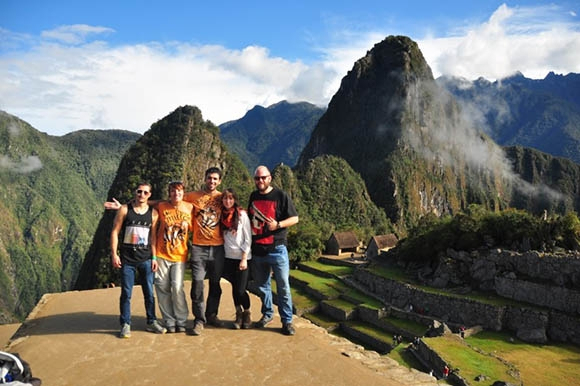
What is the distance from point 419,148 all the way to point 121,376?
9541cm

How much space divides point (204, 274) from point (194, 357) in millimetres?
1372

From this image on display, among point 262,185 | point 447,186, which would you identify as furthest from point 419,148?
point 262,185

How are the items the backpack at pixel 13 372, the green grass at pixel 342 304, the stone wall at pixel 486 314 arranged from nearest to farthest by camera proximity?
the backpack at pixel 13 372 < the stone wall at pixel 486 314 < the green grass at pixel 342 304

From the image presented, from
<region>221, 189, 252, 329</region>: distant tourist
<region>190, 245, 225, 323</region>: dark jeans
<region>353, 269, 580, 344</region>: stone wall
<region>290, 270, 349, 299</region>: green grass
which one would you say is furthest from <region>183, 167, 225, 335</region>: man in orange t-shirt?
<region>290, 270, 349, 299</region>: green grass

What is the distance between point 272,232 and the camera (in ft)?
20.4

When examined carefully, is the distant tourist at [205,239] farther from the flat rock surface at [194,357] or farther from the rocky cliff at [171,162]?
the rocky cliff at [171,162]

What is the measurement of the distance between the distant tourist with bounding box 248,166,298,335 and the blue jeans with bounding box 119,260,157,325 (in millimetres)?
1525

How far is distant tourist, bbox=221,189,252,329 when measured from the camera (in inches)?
244

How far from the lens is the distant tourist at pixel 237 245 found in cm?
619

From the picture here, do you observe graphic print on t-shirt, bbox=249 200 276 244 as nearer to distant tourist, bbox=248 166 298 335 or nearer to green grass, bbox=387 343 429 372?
distant tourist, bbox=248 166 298 335

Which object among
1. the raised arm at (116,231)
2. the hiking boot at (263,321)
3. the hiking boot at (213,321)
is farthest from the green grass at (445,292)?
the raised arm at (116,231)

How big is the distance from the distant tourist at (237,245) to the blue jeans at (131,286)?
1137 mm

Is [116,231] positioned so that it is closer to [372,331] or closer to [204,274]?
[204,274]

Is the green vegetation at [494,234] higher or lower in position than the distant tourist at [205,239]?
lower
